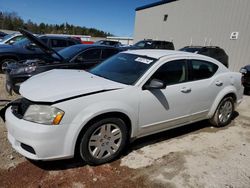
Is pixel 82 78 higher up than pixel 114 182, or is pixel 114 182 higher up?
pixel 82 78

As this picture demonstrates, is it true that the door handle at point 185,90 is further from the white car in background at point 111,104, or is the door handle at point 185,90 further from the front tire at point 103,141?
the front tire at point 103,141

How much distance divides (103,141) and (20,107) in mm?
1167

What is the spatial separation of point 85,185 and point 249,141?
129 inches

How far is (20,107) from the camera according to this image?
2945mm

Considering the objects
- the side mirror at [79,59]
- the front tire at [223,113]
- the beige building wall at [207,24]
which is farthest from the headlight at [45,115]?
the beige building wall at [207,24]

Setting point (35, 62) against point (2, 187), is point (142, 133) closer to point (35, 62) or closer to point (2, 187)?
point (2, 187)

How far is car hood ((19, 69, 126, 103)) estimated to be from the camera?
276 centimetres

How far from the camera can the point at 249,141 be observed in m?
4.33

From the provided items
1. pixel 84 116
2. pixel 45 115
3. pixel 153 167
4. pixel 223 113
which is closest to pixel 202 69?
pixel 223 113

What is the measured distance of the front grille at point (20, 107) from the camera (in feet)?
9.24

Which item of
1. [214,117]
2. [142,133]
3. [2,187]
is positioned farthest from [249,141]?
[2,187]

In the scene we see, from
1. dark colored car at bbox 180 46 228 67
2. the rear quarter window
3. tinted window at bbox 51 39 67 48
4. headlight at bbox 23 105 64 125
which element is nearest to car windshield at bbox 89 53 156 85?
the rear quarter window

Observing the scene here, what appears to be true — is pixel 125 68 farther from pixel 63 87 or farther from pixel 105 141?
pixel 105 141

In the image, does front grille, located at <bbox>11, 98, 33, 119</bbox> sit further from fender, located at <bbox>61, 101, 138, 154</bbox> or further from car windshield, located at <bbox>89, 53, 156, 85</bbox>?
car windshield, located at <bbox>89, 53, 156, 85</bbox>
